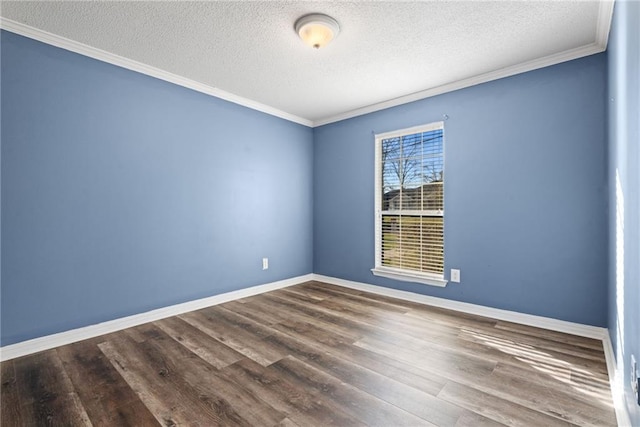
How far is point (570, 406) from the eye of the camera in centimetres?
162

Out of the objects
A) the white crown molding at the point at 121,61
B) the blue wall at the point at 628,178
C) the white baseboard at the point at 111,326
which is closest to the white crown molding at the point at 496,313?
the blue wall at the point at 628,178

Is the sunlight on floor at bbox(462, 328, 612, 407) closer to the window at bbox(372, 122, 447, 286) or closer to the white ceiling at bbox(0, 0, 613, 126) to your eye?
the window at bbox(372, 122, 447, 286)

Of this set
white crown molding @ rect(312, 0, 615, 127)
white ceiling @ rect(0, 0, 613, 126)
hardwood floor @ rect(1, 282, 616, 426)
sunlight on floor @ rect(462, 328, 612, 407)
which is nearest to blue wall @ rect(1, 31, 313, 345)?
white ceiling @ rect(0, 0, 613, 126)

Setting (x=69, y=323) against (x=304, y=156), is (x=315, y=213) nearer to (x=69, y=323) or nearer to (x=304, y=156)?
(x=304, y=156)

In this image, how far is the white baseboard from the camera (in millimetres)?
2236

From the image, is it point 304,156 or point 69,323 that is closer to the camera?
point 69,323

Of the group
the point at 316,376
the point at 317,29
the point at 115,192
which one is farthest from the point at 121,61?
the point at 316,376

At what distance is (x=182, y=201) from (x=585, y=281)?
152 inches

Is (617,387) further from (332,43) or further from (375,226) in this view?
(332,43)

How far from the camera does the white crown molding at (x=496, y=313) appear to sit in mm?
2508

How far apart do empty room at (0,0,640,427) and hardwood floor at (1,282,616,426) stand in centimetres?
2

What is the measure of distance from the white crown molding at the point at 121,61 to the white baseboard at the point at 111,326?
234 cm

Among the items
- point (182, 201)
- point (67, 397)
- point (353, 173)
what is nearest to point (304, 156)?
point (353, 173)

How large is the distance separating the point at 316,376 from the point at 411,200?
2.43 metres
